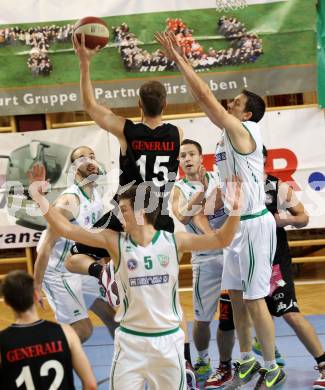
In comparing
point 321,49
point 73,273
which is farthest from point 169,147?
point 321,49

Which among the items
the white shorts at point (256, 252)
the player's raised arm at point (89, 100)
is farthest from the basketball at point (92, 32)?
the white shorts at point (256, 252)

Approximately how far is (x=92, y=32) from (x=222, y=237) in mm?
1630

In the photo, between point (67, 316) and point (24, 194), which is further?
point (24, 194)

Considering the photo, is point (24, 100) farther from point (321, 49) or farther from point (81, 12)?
point (321, 49)

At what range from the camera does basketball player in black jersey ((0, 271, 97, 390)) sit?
11.3 feet

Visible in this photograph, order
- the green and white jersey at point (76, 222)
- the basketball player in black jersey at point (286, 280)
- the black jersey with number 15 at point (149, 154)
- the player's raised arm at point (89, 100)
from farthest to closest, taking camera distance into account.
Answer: the green and white jersey at point (76, 222) → the basketball player in black jersey at point (286, 280) → the black jersey with number 15 at point (149, 154) → the player's raised arm at point (89, 100)

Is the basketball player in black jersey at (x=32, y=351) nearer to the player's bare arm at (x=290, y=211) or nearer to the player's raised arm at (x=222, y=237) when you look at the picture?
the player's raised arm at (x=222, y=237)

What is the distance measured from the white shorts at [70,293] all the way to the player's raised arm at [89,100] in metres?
1.64

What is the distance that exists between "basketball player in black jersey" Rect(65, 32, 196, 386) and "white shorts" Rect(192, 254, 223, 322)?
3.71 ft

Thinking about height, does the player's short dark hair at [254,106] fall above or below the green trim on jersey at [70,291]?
above

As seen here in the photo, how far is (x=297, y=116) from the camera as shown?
9445mm

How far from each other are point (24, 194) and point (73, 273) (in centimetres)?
395

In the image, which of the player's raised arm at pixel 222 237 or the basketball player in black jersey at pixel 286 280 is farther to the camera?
the basketball player in black jersey at pixel 286 280

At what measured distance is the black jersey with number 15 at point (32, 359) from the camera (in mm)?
3441
